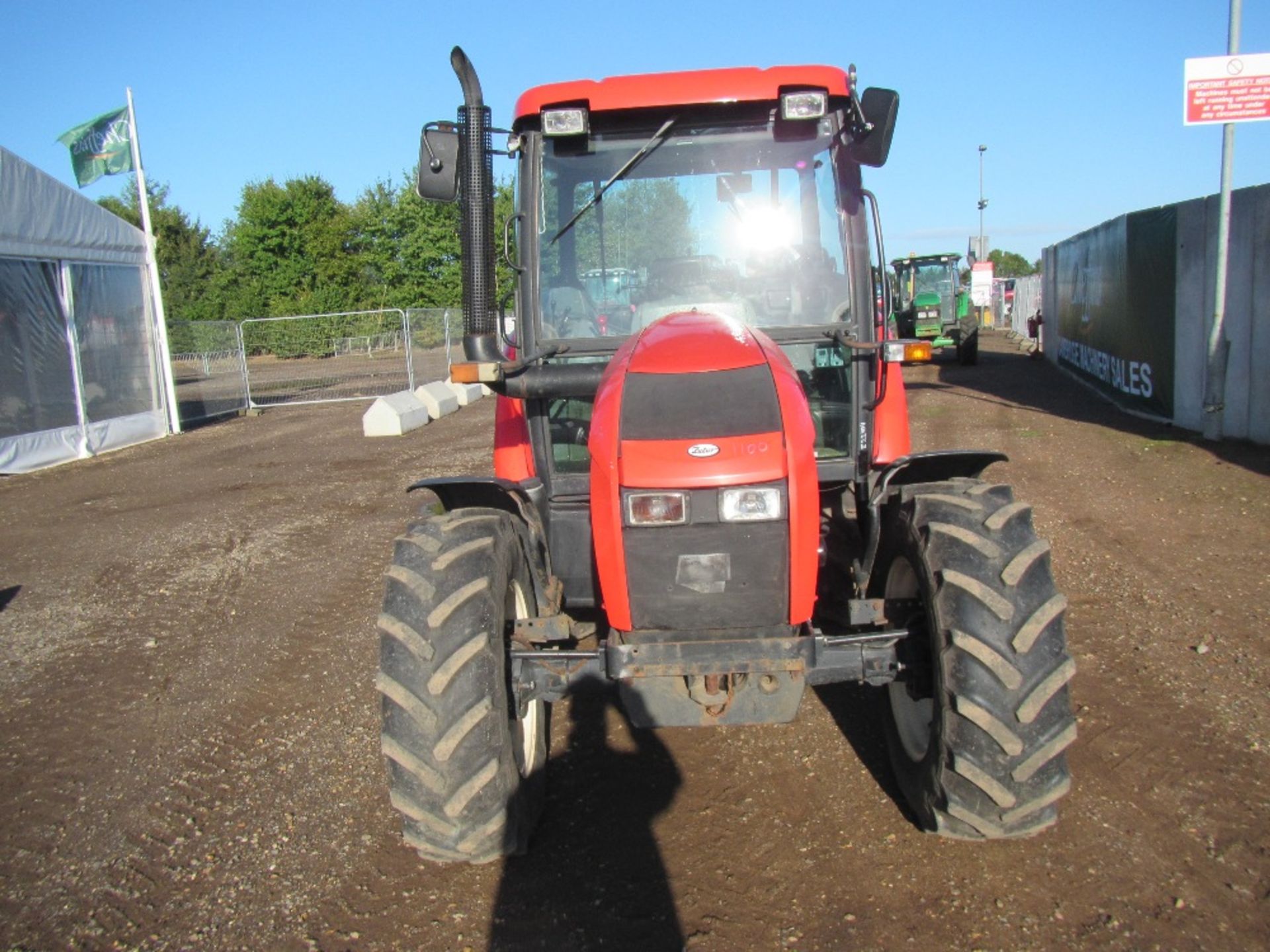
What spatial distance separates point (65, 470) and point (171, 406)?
369cm

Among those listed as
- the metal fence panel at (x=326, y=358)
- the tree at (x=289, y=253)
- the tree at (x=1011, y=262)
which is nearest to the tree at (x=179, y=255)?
the tree at (x=289, y=253)

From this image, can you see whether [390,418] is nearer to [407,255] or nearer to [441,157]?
[441,157]

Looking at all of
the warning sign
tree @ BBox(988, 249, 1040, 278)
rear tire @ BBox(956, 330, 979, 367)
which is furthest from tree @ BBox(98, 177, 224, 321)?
tree @ BBox(988, 249, 1040, 278)

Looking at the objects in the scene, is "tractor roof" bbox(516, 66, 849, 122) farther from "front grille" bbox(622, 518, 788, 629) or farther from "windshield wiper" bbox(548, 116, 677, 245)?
"front grille" bbox(622, 518, 788, 629)

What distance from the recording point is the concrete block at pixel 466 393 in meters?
20.2

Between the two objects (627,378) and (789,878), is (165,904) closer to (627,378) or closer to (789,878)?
(789,878)

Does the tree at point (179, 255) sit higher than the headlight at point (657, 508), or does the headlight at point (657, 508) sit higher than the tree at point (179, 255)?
the tree at point (179, 255)

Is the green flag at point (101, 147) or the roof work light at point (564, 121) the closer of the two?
the roof work light at point (564, 121)

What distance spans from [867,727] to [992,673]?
1477mm

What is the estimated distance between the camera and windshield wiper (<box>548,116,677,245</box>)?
397 centimetres

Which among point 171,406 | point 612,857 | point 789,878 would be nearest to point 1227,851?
point 789,878

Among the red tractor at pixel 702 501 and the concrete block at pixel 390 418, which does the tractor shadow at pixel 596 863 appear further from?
the concrete block at pixel 390 418

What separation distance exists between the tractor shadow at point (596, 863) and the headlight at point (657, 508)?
65 centimetres

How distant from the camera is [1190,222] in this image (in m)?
11.7
